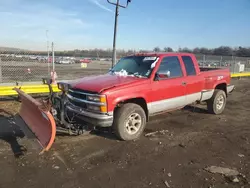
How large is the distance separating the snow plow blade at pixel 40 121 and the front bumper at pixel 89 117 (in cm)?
69

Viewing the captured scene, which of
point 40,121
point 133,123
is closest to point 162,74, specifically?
point 133,123

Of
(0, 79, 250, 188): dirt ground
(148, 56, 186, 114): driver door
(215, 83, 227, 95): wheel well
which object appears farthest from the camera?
Answer: (215, 83, 227, 95): wheel well

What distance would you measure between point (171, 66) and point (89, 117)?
2584mm

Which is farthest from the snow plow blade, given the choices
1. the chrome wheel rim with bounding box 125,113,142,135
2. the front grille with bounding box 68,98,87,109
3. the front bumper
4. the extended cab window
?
the extended cab window

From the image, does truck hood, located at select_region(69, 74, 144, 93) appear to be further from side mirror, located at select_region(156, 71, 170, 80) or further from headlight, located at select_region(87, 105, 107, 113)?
side mirror, located at select_region(156, 71, 170, 80)

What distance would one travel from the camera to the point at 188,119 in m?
7.07

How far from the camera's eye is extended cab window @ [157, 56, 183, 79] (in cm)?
582

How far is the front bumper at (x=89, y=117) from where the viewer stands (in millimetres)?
4746

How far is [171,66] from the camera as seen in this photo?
238 inches

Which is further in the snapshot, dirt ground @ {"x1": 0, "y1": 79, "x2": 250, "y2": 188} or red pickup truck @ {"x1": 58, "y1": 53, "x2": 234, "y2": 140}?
red pickup truck @ {"x1": 58, "y1": 53, "x2": 234, "y2": 140}

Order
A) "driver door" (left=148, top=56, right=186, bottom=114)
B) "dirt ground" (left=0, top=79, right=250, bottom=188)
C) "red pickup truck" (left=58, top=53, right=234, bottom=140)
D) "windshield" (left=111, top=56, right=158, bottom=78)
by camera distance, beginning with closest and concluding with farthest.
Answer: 1. "dirt ground" (left=0, top=79, right=250, bottom=188)
2. "red pickup truck" (left=58, top=53, right=234, bottom=140)
3. "driver door" (left=148, top=56, right=186, bottom=114)
4. "windshield" (left=111, top=56, right=158, bottom=78)

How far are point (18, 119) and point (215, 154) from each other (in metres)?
4.67

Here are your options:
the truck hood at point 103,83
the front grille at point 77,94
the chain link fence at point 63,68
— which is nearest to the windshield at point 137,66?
the truck hood at point 103,83

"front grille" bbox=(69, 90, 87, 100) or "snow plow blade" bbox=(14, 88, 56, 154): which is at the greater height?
"front grille" bbox=(69, 90, 87, 100)
